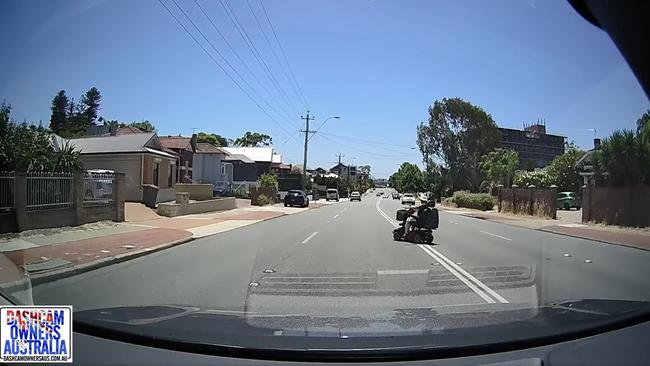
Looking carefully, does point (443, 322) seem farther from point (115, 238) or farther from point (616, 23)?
point (115, 238)

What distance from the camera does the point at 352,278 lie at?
31.5 ft

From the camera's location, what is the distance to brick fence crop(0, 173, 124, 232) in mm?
14977

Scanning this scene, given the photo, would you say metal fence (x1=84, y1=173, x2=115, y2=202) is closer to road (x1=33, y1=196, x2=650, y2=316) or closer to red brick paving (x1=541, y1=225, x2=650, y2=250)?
road (x1=33, y1=196, x2=650, y2=316)

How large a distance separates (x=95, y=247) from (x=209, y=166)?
53010mm

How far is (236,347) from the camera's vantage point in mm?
3660

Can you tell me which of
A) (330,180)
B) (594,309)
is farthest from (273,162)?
(594,309)

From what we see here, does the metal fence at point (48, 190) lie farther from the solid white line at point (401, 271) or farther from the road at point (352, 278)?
the solid white line at point (401, 271)

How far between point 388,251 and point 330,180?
9524 centimetres

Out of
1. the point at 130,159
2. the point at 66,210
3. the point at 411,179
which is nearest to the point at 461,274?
the point at 66,210

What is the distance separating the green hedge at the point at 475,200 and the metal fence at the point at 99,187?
35.5m

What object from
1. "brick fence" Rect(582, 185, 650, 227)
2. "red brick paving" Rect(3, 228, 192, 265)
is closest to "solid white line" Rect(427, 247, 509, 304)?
"brick fence" Rect(582, 185, 650, 227)

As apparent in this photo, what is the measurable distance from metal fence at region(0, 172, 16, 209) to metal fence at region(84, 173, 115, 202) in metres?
3.86

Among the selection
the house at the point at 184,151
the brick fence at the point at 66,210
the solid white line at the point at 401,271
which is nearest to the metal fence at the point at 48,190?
the brick fence at the point at 66,210

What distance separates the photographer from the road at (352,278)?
743 centimetres
